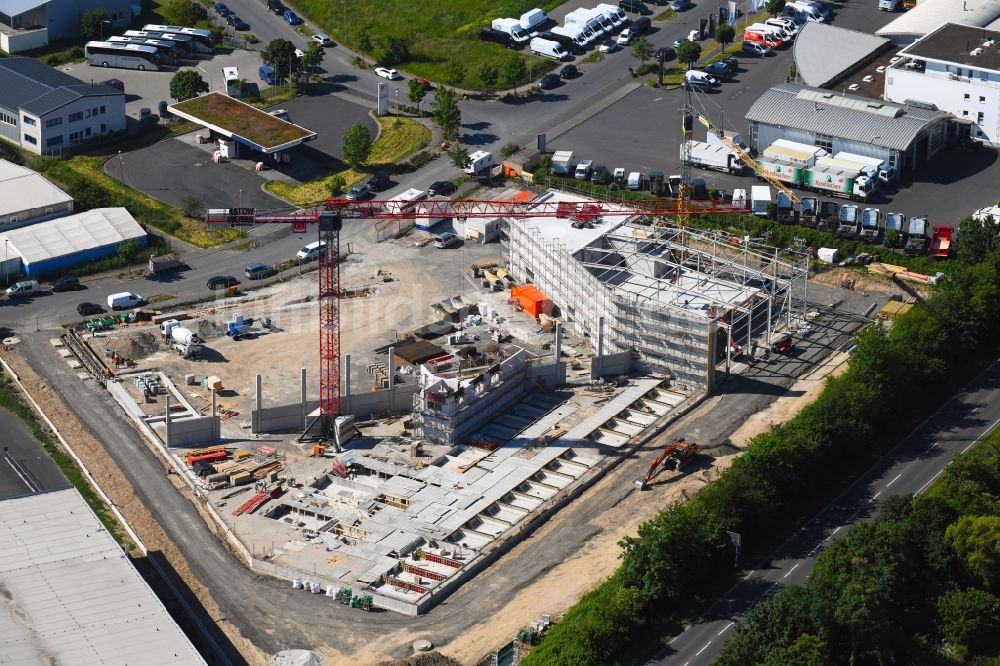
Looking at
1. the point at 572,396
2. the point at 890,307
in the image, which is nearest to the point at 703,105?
the point at 890,307

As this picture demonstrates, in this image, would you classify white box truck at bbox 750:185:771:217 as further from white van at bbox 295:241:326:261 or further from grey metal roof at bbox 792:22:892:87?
white van at bbox 295:241:326:261

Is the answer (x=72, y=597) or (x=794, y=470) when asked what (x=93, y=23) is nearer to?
(x=72, y=597)

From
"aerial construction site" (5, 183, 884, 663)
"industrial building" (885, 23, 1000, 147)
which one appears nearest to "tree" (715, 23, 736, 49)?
"industrial building" (885, 23, 1000, 147)

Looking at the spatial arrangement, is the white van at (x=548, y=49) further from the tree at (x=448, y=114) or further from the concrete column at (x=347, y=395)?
the concrete column at (x=347, y=395)

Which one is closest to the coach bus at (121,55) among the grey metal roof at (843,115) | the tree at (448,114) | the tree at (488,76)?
the tree at (448,114)

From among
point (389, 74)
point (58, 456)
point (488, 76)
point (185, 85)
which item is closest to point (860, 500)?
point (58, 456)

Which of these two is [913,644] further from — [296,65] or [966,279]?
[296,65]
